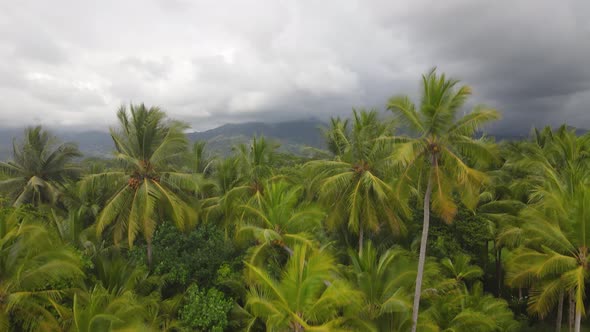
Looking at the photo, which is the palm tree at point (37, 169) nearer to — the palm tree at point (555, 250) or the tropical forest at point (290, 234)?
the tropical forest at point (290, 234)

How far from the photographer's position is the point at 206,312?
13.9 metres

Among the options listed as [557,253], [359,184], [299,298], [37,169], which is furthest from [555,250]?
[37,169]

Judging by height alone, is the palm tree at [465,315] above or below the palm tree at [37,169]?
below

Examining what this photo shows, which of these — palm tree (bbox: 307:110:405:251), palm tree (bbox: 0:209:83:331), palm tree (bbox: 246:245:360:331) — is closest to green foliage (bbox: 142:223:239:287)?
palm tree (bbox: 0:209:83:331)

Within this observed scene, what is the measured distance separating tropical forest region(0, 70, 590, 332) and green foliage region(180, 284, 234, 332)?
0.09m

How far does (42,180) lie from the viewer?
68.3 ft

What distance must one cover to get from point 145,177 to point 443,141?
13090 mm

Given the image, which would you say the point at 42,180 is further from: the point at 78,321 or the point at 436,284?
the point at 436,284

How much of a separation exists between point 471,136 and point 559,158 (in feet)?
55.8

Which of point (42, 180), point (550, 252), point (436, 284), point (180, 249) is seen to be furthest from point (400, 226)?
point (42, 180)

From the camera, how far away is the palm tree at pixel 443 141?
11406 millimetres

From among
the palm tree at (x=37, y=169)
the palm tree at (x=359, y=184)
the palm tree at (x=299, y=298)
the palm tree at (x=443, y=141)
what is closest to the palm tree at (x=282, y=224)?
the palm tree at (x=359, y=184)

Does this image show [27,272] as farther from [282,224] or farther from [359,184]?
[359,184]

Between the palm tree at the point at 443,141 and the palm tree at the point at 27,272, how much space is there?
38.1 feet
